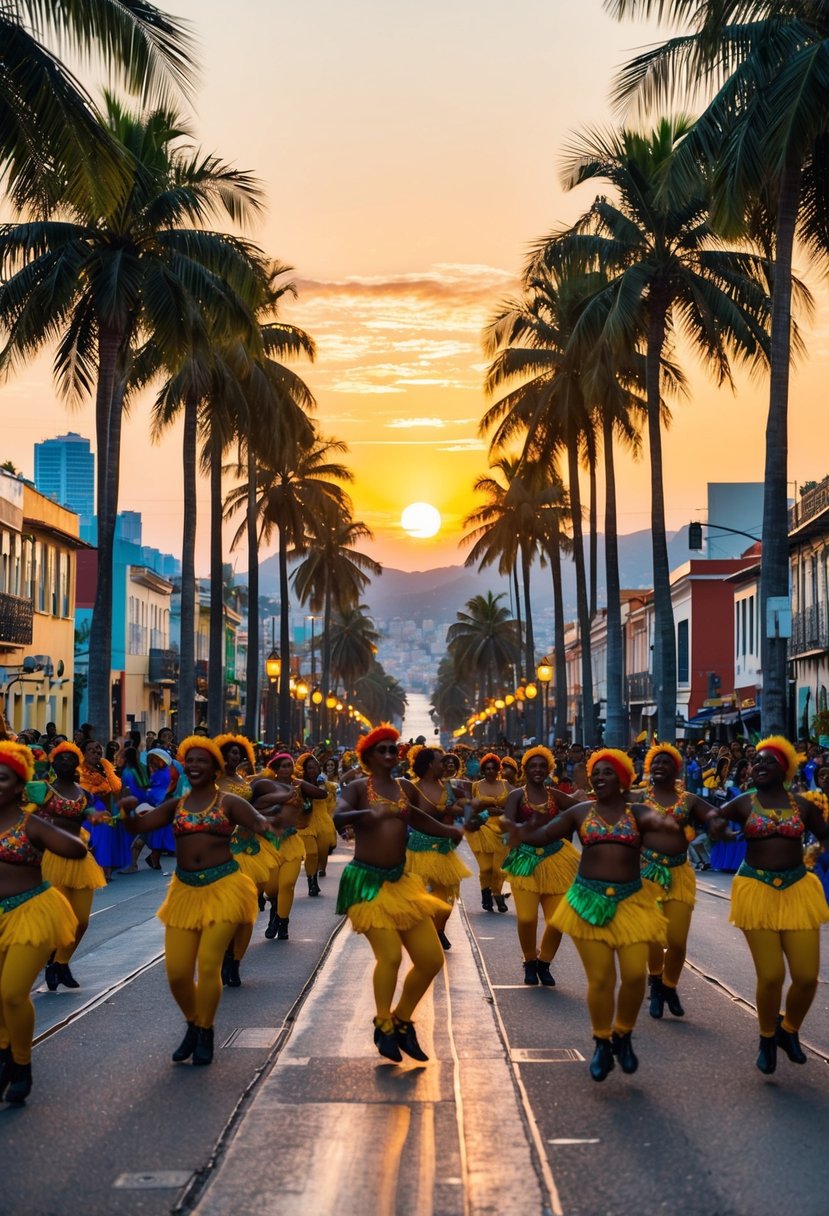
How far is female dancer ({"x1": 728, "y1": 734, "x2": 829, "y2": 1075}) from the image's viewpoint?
9422 mm

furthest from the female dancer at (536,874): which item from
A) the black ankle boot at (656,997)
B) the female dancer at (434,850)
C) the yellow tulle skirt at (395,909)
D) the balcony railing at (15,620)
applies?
the balcony railing at (15,620)

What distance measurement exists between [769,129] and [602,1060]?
16304 millimetres

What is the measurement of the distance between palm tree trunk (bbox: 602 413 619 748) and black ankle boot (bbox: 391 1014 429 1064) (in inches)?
1174

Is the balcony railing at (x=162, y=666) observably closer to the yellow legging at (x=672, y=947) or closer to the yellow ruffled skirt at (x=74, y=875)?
the yellow ruffled skirt at (x=74, y=875)

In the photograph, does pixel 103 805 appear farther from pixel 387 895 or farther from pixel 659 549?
pixel 659 549

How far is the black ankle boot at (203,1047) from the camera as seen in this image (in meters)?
9.66

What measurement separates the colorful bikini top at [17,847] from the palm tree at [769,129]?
1624 cm

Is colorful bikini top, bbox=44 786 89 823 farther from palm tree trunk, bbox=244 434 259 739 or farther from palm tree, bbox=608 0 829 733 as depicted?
palm tree trunk, bbox=244 434 259 739

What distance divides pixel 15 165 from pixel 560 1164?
12194mm

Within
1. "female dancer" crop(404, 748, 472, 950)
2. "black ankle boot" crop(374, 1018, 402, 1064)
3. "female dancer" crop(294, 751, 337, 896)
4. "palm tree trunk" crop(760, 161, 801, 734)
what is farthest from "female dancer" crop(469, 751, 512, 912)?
"black ankle boot" crop(374, 1018, 402, 1064)

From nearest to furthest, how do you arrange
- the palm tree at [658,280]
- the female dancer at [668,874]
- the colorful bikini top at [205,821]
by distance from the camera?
the colorful bikini top at [205,821] < the female dancer at [668,874] < the palm tree at [658,280]

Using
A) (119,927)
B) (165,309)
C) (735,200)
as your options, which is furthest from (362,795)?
(165,309)

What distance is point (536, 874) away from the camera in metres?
13.5

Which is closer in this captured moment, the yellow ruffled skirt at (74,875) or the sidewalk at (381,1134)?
the sidewalk at (381,1134)
